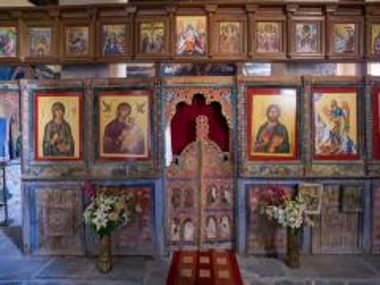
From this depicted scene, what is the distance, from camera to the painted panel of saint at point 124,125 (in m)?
5.25

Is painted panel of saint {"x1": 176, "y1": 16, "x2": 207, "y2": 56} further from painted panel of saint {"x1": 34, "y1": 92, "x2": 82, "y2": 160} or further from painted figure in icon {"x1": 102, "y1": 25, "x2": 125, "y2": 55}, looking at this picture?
painted panel of saint {"x1": 34, "y1": 92, "x2": 82, "y2": 160}

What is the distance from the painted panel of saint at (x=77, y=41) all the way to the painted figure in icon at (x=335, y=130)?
3.23 meters

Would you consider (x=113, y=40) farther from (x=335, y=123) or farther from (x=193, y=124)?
(x=335, y=123)

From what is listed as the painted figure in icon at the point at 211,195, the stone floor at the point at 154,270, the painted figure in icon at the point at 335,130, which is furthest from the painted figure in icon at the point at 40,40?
the painted figure in icon at the point at 335,130

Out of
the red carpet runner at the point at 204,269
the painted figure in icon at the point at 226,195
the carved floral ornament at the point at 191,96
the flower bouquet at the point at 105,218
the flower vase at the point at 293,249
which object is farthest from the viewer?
the painted figure in icon at the point at 226,195

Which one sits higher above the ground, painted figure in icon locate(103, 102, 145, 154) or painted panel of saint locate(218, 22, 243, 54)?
painted panel of saint locate(218, 22, 243, 54)

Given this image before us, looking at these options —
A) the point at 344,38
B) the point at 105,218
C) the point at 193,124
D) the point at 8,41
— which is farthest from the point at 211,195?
the point at 8,41

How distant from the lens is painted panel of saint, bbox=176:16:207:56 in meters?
5.23

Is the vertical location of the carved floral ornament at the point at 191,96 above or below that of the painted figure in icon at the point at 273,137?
above

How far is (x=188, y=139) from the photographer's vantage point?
5.36m

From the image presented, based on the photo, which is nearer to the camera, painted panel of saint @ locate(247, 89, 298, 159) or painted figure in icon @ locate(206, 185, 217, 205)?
painted panel of saint @ locate(247, 89, 298, 159)

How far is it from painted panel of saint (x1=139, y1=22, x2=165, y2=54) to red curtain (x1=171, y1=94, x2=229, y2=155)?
2.68 feet

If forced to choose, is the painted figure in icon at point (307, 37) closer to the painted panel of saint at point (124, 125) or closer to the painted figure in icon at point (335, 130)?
the painted figure in icon at point (335, 130)

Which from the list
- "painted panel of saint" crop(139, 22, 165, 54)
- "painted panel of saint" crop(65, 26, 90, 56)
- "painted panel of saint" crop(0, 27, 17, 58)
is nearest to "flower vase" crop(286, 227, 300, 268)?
"painted panel of saint" crop(139, 22, 165, 54)
